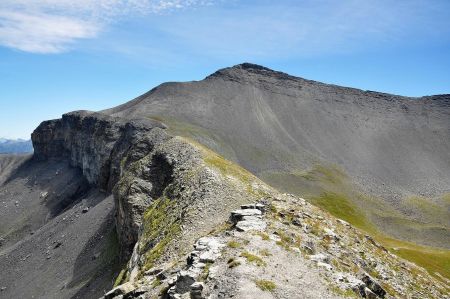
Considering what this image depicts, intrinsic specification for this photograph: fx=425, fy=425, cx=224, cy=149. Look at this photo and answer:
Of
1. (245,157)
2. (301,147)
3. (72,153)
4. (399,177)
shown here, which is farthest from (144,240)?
(399,177)

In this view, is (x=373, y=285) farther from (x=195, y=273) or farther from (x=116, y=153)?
(x=116, y=153)

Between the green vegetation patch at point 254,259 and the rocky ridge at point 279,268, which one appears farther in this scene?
the green vegetation patch at point 254,259

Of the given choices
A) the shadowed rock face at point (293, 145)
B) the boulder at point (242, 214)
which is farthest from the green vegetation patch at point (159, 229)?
the shadowed rock face at point (293, 145)

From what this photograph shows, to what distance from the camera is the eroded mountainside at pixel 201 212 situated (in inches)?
946

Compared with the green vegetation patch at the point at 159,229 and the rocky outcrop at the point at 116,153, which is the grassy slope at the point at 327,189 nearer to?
the rocky outcrop at the point at 116,153

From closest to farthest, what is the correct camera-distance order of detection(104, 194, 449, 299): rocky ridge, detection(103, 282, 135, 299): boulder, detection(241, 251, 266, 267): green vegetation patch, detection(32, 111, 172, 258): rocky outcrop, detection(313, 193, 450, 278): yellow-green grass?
detection(104, 194, 449, 299): rocky ridge < detection(241, 251, 266, 267): green vegetation patch < detection(103, 282, 135, 299): boulder < detection(32, 111, 172, 258): rocky outcrop < detection(313, 193, 450, 278): yellow-green grass

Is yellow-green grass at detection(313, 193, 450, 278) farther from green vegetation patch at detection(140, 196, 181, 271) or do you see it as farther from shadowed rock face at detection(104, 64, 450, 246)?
green vegetation patch at detection(140, 196, 181, 271)

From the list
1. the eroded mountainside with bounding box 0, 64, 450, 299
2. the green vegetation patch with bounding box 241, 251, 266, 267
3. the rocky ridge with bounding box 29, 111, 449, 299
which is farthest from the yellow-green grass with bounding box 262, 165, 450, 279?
the green vegetation patch with bounding box 241, 251, 266, 267

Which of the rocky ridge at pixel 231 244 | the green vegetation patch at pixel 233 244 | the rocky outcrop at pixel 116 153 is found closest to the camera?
the rocky ridge at pixel 231 244

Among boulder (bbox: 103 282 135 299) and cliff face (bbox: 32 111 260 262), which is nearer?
boulder (bbox: 103 282 135 299)

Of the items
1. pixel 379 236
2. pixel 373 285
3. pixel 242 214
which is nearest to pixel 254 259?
pixel 242 214

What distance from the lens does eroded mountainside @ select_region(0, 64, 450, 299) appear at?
2402 cm

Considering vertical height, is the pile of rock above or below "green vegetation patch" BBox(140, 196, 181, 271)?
above

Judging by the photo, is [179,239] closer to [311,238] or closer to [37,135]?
[311,238]
